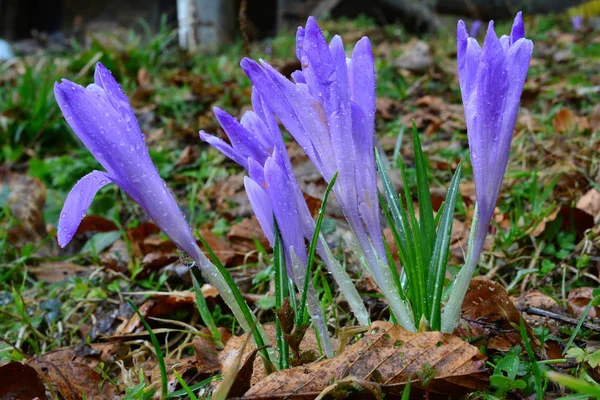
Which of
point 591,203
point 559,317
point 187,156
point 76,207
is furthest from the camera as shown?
point 187,156

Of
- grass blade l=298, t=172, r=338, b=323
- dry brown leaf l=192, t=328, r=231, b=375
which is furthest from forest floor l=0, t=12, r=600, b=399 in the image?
grass blade l=298, t=172, r=338, b=323

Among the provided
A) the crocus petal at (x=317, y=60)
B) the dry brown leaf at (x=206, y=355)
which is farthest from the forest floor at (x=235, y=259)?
the crocus petal at (x=317, y=60)

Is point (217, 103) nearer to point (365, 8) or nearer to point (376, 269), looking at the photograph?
point (376, 269)

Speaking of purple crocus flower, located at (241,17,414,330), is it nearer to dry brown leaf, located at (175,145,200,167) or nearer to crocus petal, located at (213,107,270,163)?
crocus petal, located at (213,107,270,163)

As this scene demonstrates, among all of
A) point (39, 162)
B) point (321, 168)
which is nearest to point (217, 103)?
point (39, 162)

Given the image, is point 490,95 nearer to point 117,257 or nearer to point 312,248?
point 312,248

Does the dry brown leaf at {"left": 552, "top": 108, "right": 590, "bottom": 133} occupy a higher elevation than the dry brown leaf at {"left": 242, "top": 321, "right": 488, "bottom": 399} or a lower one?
higher

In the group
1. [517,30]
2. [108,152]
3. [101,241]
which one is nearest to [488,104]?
[517,30]
